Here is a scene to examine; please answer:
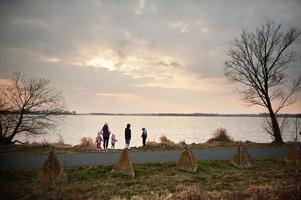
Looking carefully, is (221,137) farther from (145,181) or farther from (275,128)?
(145,181)

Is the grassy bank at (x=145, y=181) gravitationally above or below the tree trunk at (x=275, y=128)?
below

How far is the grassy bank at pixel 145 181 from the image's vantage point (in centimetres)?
1130

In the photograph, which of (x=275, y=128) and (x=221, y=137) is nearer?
(x=275, y=128)

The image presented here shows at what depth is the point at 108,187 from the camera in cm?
1251

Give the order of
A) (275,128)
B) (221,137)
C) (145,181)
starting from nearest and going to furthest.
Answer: (145,181), (275,128), (221,137)

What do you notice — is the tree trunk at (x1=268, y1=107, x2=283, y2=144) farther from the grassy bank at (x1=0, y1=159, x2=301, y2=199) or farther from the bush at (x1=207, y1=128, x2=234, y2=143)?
the grassy bank at (x1=0, y1=159, x2=301, y2=199)

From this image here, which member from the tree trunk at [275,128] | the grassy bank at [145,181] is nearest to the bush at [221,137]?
the tree trunk at [275,128]

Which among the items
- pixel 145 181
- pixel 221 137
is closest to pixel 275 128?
pixel 221 137

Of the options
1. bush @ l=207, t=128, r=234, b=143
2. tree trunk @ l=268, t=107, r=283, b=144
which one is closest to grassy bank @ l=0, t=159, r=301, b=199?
tree trunk @ l=268, t=107, r=283, b=144

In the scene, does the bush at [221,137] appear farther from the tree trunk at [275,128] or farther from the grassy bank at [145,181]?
the grassy bank at [145,181]

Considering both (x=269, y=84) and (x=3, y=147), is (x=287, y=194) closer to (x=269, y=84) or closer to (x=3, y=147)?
(x=3, y=147)

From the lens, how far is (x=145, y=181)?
1352 centimetres

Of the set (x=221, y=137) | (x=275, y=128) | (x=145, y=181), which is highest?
(x=275, y=128)

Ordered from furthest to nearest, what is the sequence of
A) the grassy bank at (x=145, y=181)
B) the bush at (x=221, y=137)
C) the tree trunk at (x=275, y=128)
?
the bush at (x=221, y=137)
the tree trunk at (x=275, y=128)
the grassy bank at (x=145, y=181)
